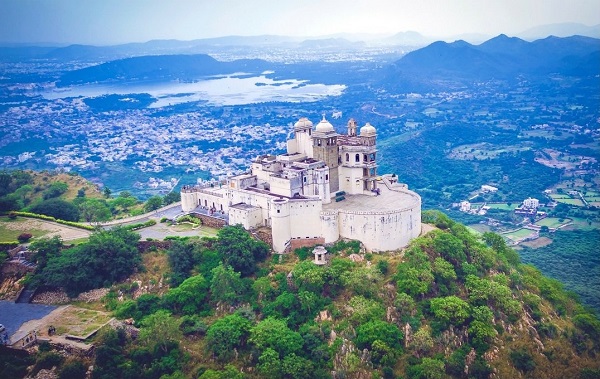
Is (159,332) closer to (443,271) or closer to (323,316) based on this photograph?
(323,316)

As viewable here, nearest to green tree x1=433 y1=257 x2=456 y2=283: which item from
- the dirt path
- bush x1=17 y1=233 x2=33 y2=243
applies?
the dirt path

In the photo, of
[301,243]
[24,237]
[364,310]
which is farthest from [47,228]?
[364,310]

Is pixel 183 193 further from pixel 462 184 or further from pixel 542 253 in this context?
pixel 462 184

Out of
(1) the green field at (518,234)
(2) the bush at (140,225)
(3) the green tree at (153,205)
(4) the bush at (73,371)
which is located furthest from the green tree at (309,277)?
(1) the green field at (518,234)

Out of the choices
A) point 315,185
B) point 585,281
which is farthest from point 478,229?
point 315,185

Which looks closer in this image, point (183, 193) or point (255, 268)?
point (255, 268)

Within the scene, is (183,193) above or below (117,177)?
above
